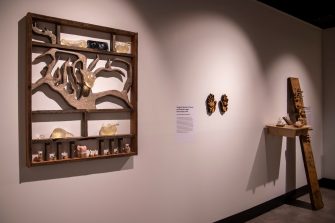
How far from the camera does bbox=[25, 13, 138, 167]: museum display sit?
6.00 feet

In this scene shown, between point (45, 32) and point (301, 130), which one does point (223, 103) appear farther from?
point (45, 32)

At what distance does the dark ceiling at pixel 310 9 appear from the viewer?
3594 mm

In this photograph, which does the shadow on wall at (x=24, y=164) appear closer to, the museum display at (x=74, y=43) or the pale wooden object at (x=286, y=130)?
the museum display at (x=74, y=43)

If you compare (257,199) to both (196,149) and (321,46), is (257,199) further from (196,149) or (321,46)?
(321,46)

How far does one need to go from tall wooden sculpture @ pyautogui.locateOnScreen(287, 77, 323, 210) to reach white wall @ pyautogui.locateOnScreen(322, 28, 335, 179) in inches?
38.0

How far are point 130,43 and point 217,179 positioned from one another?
5.37 ft

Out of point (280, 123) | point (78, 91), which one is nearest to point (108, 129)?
point (78, 91)

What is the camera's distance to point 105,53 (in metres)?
2.09

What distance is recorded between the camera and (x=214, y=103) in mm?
2898

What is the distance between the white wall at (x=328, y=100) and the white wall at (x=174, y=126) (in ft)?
2.54

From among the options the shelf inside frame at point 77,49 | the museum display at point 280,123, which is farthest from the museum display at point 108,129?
the museum display at point 280,123

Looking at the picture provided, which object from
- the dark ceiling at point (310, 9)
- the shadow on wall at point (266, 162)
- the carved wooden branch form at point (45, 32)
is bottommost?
the shadow on wall at point (266, 162)

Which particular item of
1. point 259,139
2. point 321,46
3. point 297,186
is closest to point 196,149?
point 259,139

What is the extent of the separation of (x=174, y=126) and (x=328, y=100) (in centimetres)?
326
